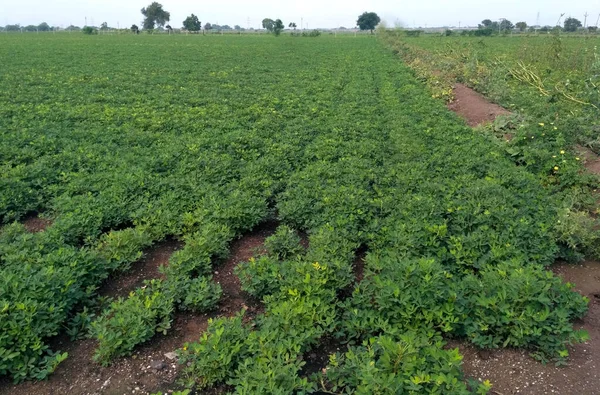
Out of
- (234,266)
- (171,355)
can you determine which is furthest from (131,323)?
(234,266)

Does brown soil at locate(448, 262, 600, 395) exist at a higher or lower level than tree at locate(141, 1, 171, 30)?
lower

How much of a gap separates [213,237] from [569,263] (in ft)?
16.0

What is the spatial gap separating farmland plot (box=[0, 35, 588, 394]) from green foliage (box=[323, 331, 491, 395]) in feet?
0.06

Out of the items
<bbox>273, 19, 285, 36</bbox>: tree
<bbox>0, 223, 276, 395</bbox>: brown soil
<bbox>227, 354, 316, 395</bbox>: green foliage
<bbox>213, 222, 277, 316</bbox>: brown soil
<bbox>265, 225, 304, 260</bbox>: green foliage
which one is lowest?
<bbox>0, 223, 276, 395</bbox>: brown soil

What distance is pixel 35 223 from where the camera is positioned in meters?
6.77

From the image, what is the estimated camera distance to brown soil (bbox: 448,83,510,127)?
1305cm

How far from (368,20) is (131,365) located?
Result: 12443cm

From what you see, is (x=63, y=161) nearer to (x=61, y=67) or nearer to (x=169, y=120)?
(x=169, y=120)

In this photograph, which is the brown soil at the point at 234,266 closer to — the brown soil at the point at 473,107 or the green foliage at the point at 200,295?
the green foliage at the point at 200,295

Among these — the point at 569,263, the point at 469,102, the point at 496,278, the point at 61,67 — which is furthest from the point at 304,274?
the point at 61,67

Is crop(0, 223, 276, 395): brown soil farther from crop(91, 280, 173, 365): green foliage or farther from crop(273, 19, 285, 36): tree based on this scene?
crop(273, 19, 285, 36): tree

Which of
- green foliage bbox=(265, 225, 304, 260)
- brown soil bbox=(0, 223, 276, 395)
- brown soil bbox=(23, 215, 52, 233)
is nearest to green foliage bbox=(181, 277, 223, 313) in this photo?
brown soil bbox=(0, 223, 276, 395)

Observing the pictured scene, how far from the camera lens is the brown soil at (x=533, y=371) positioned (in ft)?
12.3

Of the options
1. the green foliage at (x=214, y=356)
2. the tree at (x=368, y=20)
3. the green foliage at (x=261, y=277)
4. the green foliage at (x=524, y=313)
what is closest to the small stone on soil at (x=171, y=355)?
the green foliage at (x=214, y=356)
